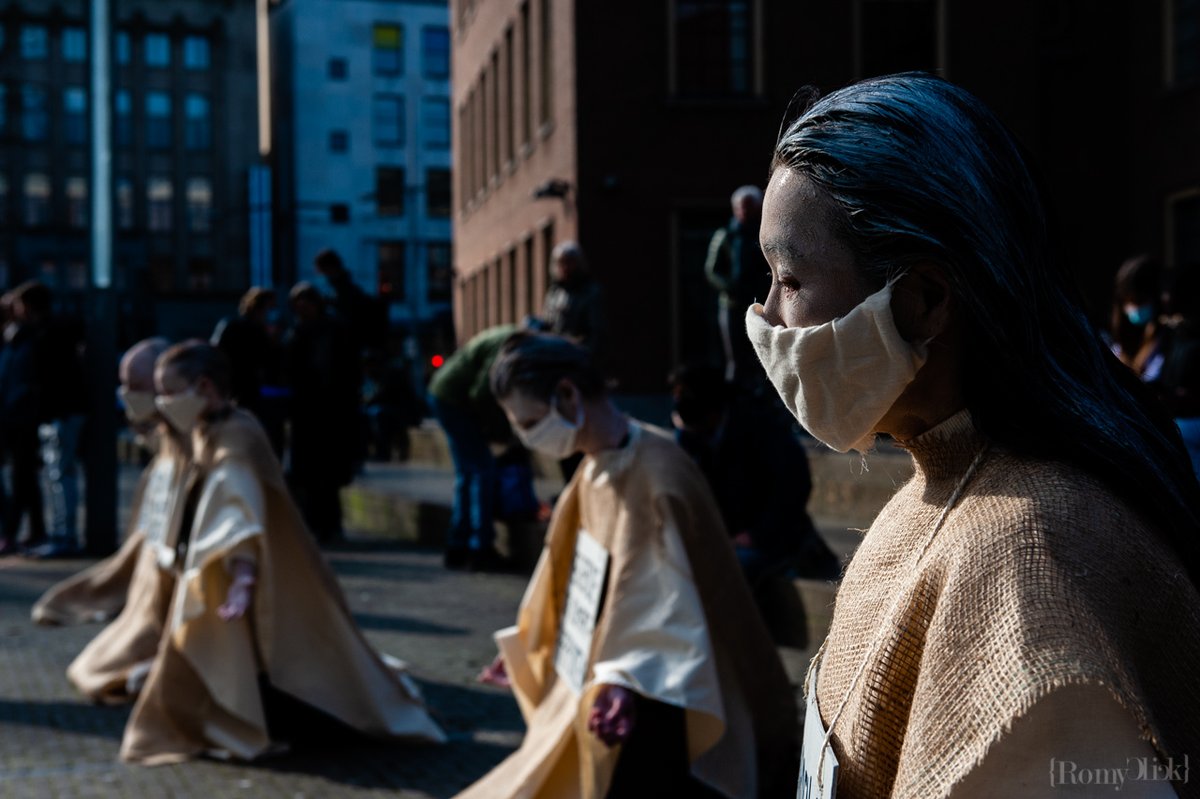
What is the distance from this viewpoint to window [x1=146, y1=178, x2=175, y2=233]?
247 ft

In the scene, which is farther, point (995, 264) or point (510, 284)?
point (510, 284)

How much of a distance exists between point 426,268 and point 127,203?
17.9 m

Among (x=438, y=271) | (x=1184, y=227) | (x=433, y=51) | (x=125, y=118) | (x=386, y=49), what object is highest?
(x=433, y=51)

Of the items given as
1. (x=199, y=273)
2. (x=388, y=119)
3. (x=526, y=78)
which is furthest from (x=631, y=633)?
(x=199, y=273)

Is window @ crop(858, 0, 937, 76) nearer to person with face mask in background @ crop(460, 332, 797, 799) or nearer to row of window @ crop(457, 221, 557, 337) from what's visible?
row of window @ crop(457, 221, 557, 337)

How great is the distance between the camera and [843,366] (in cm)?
141

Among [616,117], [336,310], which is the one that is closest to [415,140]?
[616,117]

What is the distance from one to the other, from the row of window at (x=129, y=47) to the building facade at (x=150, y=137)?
50mm

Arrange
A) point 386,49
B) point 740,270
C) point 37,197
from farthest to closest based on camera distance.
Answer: point 37,197 < point 386,49 < point 740,270

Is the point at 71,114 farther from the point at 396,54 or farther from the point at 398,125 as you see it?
the point at 396,54

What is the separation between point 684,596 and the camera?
4359 millimetres

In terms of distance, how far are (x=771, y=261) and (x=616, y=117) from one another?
2070 centimetres

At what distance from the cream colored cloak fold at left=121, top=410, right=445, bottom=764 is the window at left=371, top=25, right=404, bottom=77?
64959mm

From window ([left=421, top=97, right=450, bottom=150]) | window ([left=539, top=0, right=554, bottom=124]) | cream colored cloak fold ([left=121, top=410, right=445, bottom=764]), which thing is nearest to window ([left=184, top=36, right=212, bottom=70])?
window ([left=421, top=97, right=450, bottom=150])
